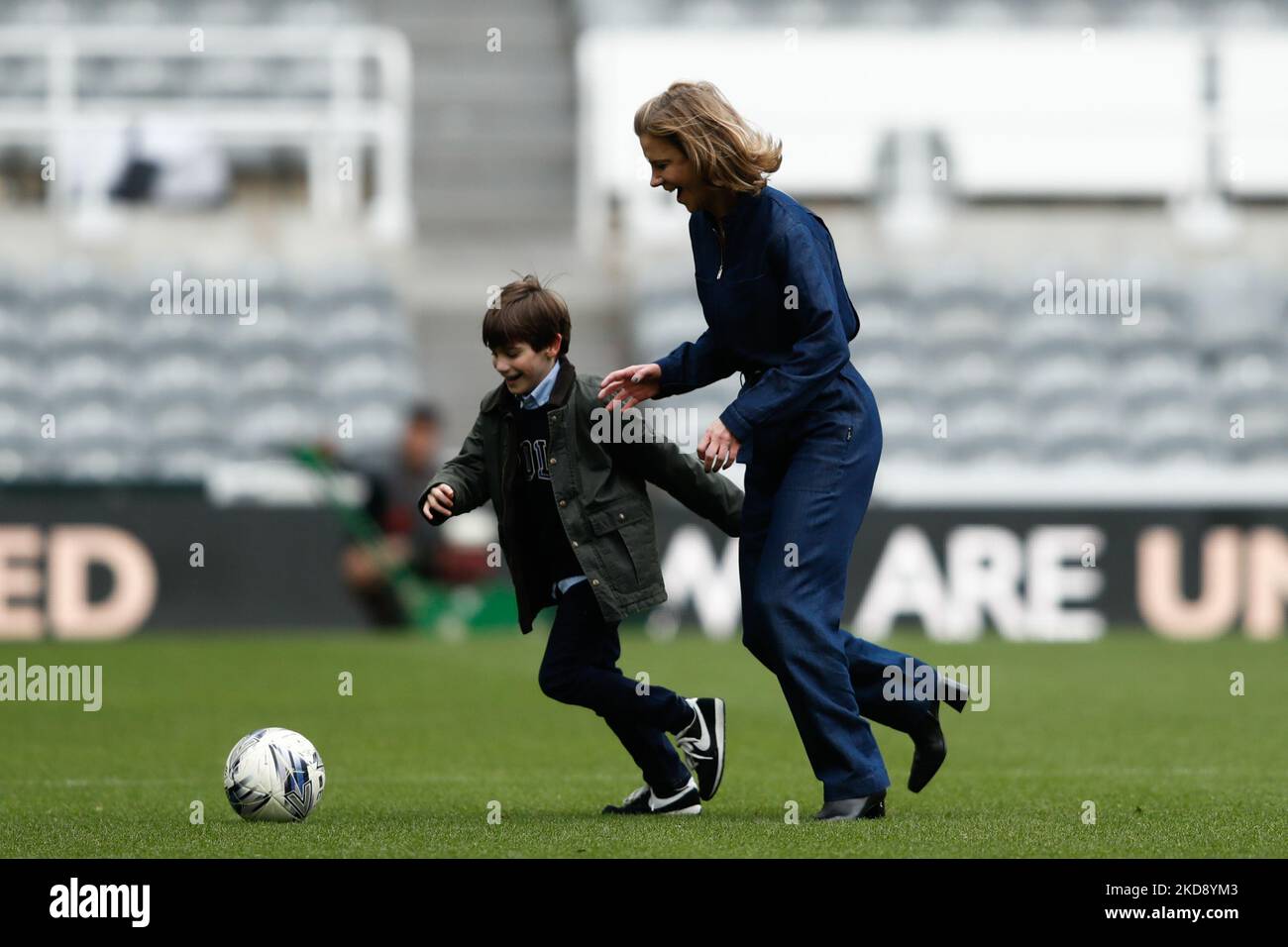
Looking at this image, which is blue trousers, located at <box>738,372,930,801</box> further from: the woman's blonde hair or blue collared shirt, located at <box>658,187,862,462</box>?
the woman's blonde hair

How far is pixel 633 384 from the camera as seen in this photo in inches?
213

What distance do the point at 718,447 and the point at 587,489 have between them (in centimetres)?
64

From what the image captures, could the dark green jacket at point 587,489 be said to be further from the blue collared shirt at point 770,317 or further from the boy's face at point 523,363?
the blue collared shirt at point 770,317

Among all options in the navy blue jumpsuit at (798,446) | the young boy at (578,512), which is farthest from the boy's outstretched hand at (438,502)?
the navy blue jumpsuit at (798,446)

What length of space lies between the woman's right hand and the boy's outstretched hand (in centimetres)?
48

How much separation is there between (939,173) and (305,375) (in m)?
5.47

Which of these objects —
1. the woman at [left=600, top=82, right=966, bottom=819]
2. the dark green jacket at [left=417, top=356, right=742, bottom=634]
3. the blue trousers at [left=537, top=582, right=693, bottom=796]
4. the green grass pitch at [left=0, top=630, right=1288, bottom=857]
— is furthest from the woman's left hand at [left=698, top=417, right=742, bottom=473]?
the green grass pitch at [left=0, top=630, right=1288, bottom=857]

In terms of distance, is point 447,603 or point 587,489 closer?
point 587,489

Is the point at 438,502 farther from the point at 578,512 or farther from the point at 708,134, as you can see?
the point at 708,134

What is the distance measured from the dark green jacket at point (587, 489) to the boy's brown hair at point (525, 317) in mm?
144

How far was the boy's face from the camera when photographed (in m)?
5.48

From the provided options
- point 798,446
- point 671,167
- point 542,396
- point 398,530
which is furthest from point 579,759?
point 398,530

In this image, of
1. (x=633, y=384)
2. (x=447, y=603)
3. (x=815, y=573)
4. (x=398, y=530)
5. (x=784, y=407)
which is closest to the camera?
(x=784, y=407)

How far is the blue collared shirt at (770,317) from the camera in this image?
514 cm
